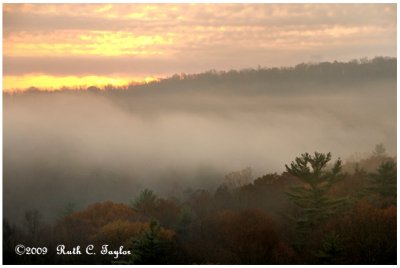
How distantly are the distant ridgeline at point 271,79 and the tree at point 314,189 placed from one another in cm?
214

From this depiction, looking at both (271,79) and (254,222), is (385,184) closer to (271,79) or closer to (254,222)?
(254,222)

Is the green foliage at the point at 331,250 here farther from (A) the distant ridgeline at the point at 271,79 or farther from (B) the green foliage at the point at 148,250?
(A) the distant ridgeline at the point at 271,79

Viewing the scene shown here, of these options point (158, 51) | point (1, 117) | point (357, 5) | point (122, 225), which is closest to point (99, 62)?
point (158, 51)

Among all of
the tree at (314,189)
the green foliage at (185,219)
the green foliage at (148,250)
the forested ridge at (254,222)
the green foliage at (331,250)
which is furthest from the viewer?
the tree at (314,189)

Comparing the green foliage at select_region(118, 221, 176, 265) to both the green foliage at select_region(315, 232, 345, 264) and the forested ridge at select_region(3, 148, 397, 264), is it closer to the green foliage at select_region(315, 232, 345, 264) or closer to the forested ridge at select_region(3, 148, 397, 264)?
the forested ridge at select_region(3, 148, 397, 264)

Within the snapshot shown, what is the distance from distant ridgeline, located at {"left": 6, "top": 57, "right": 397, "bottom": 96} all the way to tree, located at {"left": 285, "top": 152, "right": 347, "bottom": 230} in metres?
2.14

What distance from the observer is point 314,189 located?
19578 mm

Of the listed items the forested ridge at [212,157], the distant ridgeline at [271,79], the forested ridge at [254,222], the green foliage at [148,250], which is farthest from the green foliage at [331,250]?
the distant ridgeline at [271,79]

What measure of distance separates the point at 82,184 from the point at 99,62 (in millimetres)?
3534

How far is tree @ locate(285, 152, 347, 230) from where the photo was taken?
63.1 feet

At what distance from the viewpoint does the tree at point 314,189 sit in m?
19.2

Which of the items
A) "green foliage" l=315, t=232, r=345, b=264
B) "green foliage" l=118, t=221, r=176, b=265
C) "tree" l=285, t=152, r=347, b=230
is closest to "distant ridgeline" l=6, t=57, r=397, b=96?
"tree" l=285, t=152, r=347, b=230

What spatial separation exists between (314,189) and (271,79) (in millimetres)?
3415

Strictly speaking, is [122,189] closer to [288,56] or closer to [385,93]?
[288,56]
